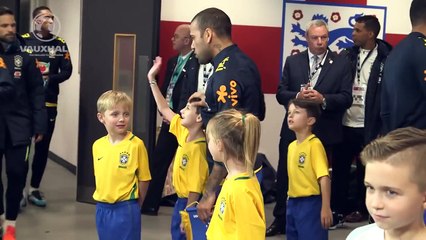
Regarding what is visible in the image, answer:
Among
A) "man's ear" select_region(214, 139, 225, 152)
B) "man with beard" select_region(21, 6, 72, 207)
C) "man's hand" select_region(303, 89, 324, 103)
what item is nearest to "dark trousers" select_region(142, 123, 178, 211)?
"man with beard" select_region(21, 6, 72, 207)

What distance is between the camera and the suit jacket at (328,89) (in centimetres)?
489

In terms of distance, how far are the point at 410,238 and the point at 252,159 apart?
1.26m

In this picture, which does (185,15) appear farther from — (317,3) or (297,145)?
(297,145)

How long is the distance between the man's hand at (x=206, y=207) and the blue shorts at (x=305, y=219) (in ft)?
3.22

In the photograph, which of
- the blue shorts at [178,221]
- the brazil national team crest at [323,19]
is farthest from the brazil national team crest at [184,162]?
the brazil national team crest at [323,19]

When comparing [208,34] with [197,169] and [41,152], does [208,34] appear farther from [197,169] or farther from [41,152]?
[41,152]

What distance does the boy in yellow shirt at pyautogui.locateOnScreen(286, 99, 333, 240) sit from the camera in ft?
13.0

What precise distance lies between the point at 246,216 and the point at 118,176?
1.18m

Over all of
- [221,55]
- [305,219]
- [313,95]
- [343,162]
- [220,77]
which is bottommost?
[305,219]

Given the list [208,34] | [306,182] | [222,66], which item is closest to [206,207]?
[222,66]

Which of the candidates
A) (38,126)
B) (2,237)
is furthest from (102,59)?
(2,237)

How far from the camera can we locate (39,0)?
8844 mm

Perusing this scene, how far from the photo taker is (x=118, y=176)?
3.70 m

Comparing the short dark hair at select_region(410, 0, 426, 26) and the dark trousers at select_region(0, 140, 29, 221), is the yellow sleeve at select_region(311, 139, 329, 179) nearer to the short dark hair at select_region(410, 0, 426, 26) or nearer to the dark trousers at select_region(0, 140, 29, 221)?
the short dark hair at select_region(410, 0, 426, 26)
